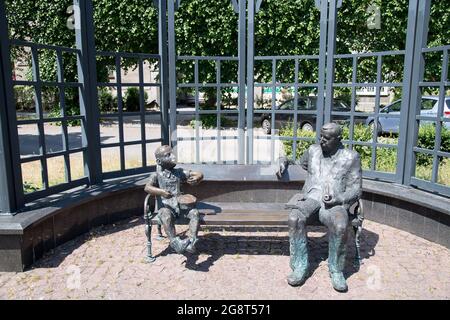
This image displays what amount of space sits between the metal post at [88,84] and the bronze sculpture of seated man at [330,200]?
259cm

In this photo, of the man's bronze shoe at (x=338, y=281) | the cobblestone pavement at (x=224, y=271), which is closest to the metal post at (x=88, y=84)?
the cobblestone pavement at (x=224, y=271)

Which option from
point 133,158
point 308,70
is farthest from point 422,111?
point 133,158

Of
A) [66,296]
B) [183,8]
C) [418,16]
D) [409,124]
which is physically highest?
[183,8]

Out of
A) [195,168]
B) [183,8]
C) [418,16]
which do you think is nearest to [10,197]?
[195,168]

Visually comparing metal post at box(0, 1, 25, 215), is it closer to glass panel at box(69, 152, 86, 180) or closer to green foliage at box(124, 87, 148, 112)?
glass panel at box(69, 152, 86, 180)

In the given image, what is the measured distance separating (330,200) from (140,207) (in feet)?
9.16

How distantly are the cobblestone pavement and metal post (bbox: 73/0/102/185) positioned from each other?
3.01 ft

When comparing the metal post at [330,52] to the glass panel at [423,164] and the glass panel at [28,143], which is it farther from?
the glass panel at [28,143]

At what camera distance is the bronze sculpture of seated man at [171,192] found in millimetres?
3732

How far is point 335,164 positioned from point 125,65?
1405cm

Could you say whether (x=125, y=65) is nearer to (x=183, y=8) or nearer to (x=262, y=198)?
(x=183, y=8)

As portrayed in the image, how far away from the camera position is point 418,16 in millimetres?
4531

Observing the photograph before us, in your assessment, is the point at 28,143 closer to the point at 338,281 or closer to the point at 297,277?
the point at 297,277

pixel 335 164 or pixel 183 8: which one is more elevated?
pixel 183 8
